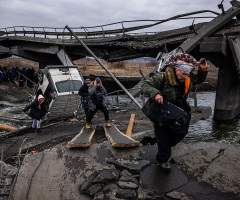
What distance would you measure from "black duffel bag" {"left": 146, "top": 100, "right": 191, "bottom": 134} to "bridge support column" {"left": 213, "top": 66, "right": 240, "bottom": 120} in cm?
1165

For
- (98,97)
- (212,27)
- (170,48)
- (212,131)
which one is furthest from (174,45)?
(98,97)

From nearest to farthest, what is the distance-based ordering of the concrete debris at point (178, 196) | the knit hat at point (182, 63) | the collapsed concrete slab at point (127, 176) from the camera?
the concrete debris at point (178, 196), the collapsed concrete slab at point (127, 176), the knit hat at point (182, 63)

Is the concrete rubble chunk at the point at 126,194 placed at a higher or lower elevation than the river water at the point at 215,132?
higher

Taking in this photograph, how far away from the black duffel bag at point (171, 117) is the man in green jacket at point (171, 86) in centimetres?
15

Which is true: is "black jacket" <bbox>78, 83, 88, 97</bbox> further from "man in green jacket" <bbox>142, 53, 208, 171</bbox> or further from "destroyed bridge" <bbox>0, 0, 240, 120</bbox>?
"man in green jacket" <bbox>142, 53, 208, 171</bbox>

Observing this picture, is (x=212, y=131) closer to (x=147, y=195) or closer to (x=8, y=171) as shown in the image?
(x=147, y=195)

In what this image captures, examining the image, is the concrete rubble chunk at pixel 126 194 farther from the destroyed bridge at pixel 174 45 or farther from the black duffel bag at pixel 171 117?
the destroyed bridge at pixel 174 45

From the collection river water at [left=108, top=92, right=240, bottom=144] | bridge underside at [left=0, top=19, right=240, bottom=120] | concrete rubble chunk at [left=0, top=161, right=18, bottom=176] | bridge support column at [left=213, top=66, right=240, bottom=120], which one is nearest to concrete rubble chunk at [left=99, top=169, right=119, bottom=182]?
concrete rubble chunk at [left=0, top=161, right=18, bottom=176]

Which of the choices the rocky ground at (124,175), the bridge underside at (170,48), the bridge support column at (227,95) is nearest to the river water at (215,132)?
the bridge support column at (227,95)

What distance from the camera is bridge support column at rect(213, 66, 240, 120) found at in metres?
13.3

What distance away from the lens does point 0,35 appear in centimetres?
2577

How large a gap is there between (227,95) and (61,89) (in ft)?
36.6

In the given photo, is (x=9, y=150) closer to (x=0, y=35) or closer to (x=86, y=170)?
(x=86, y=170)

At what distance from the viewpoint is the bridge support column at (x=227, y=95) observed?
43.7ft
